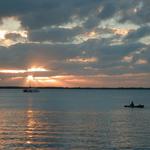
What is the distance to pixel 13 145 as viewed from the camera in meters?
56.0

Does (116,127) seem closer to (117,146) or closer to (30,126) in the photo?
(30,126)

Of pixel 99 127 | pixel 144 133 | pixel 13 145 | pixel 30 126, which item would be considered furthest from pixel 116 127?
pixel 13 145

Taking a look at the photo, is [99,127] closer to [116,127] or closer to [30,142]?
[116,127]

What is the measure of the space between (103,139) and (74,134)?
21.3ft

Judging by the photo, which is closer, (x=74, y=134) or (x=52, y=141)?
(x=52, y=141)

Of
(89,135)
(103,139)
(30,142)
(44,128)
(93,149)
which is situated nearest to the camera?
(93,149)

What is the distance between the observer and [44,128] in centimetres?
7619

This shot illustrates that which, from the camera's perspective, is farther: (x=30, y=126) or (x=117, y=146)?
(x=30, y=126)

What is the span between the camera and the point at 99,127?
79.3m

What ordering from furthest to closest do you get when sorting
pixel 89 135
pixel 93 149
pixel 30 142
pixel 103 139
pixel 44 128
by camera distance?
pixel 44 128 < pixel 89 135 < pixel 103 139 < pixel 30 142 < pixel 93 149

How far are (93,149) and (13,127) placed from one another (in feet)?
93.9

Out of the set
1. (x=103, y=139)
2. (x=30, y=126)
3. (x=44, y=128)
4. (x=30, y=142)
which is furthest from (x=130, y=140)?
(x=30, y=126)

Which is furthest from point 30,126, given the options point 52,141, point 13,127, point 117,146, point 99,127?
point 117,146

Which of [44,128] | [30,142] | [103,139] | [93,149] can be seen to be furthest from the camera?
[44,128]
